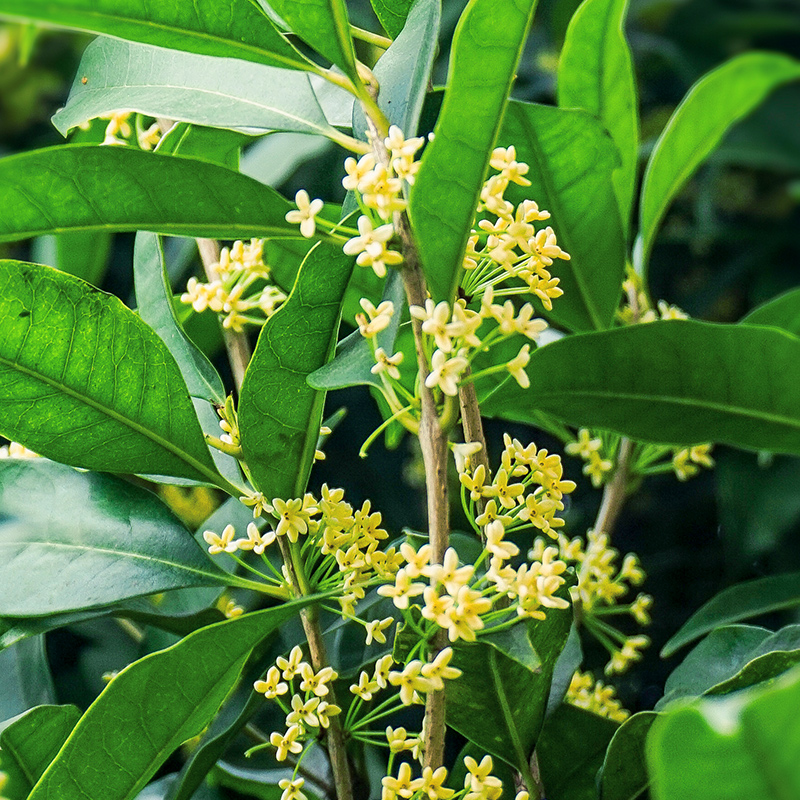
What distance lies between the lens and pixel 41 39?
1.98 meters

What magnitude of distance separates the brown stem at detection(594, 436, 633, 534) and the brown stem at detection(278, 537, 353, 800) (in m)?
0.33

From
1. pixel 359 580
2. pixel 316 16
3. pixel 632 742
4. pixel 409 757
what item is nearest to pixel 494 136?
pixel 316 16

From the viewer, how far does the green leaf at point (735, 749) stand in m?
0.29

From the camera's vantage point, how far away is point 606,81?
78cm

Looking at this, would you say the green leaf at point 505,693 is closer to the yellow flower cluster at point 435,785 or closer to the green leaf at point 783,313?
the yellow flower cluster at point 435,785

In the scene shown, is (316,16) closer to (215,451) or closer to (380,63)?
(380,63)

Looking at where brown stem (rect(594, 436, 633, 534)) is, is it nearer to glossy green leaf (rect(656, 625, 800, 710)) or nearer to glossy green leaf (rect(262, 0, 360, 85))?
glossy green leaf (rect(656, 625, 800, 710))

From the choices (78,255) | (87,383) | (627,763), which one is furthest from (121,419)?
(78,255)

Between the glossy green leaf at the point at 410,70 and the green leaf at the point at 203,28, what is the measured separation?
0.05 m

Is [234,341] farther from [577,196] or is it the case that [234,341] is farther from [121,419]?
[577,196]

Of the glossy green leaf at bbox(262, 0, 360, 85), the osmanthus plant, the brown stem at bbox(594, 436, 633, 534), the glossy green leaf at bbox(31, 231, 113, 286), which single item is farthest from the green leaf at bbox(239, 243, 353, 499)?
the glossy green leaf at bbox(31, 231, 113, 286)

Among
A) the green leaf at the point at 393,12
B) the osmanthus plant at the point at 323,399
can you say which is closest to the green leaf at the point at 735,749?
the osmanthus plant at the point at 323,399

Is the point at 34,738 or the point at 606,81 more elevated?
the point at 606,81

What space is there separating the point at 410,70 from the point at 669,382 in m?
0.23
